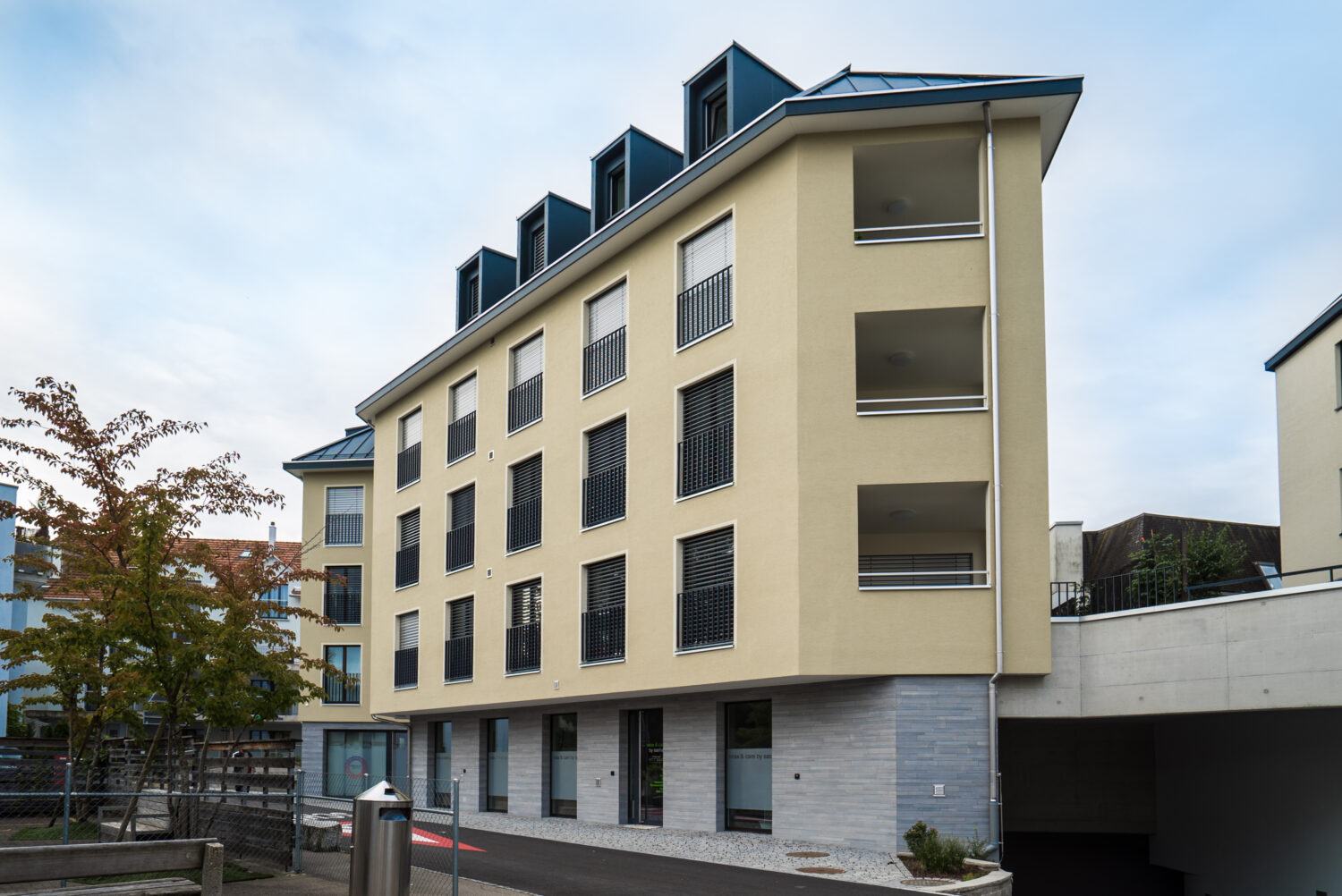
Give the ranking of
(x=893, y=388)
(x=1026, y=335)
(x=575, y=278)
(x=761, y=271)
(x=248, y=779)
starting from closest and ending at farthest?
(x=248, y=779)
(x=1026, y=335)
(x=761, y=271)
(x=893, y=388)
(x=575, y=278)

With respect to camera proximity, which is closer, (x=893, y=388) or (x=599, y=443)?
(x=893, y=388)

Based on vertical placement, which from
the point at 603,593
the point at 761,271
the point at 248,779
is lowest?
the point at 248,779

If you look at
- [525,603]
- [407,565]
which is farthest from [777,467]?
[407,565]

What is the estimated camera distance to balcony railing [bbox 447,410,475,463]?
104 feet

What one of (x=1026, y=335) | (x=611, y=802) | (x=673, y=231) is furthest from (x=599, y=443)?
(x=1026, y=335)

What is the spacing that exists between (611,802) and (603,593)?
432 cm

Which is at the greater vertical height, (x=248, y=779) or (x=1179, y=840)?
(x=248, y=779)

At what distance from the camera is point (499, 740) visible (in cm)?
3183

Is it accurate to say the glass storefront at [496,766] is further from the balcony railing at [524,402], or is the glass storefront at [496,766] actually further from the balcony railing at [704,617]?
the balcony railing at [704,617]

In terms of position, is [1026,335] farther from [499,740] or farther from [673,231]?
[499,740]

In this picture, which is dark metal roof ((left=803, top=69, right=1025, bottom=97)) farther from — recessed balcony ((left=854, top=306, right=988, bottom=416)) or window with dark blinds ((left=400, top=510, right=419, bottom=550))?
window with dark blinds ((left=400, top=510, right=419, bottom=550))

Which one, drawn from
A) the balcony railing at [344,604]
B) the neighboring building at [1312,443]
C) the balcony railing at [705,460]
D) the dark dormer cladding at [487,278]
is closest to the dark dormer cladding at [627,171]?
the dark dormer cladding at [487,278]

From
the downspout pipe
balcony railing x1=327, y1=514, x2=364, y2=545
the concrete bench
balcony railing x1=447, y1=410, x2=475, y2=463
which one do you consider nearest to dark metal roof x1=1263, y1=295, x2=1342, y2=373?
the downspout pipe

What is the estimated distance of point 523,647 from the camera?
92.2 feet
